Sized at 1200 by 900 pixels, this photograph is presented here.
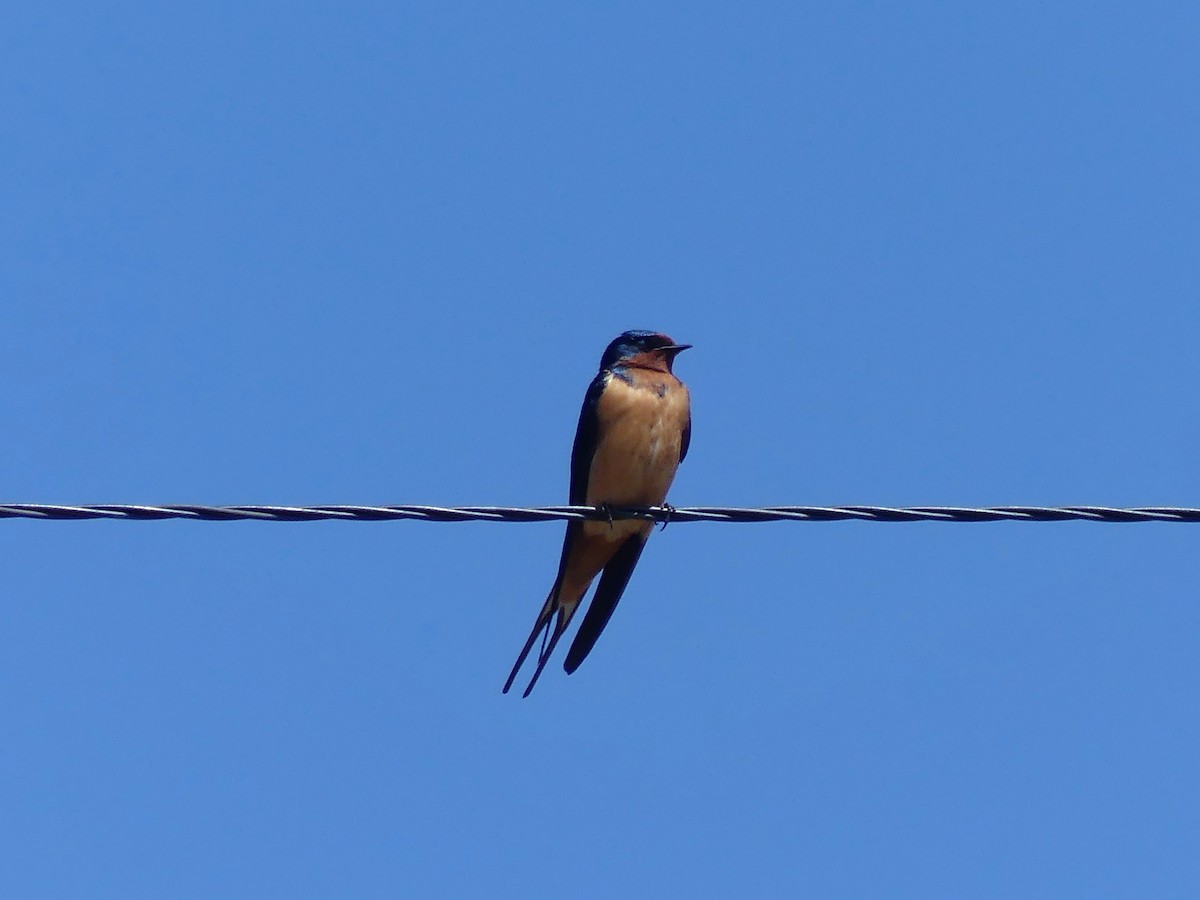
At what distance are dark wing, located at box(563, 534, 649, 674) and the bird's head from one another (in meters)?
0.80

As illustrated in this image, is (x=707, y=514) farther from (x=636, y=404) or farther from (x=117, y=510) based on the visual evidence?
(x=636, y=404)

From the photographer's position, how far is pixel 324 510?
353 centimetres

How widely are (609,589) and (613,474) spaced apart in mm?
565

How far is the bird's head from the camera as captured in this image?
6688 millimetres

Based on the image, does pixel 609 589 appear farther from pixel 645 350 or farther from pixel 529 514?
pixel 529 514

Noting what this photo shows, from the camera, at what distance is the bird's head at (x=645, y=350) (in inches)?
263

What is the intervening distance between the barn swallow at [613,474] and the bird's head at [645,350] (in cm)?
3

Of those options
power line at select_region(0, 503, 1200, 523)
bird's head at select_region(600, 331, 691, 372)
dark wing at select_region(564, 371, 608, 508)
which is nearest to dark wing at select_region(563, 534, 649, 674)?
dark wing at select_region(564, 371, 608, 508)

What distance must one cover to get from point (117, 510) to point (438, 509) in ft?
2.38

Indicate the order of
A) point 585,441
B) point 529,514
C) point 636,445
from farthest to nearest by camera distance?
point 585,441, point 636,445, point 529,514

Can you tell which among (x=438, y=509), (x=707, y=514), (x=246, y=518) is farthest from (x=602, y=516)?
(x=246, y=518)

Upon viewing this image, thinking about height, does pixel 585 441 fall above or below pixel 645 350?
below

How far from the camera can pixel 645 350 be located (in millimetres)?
6754

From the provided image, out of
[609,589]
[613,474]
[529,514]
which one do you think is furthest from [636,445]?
[529,514]
